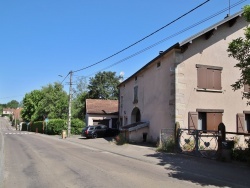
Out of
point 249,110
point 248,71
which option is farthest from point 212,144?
point 249,110

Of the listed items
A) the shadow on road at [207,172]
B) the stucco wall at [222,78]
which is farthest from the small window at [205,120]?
the shadow on road at [207,172]

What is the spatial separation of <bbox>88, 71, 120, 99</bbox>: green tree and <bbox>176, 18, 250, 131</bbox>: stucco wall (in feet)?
155

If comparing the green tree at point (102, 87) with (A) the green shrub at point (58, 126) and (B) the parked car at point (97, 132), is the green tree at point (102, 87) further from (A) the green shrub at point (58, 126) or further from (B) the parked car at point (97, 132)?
(B) the parked car at point (97, 132)

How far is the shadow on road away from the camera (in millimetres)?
9234

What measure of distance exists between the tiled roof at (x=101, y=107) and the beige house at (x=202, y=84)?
2039 centimetres

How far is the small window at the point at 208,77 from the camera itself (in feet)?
69.3

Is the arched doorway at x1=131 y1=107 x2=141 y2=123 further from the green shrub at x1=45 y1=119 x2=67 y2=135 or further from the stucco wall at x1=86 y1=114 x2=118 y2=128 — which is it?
the green shrub at x1=45 y1=119 x2=67 y2=135

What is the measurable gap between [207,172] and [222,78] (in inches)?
480

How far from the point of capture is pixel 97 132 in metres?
32.0

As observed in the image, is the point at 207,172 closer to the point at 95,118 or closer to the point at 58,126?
the point at 95,118

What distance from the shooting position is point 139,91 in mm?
28250

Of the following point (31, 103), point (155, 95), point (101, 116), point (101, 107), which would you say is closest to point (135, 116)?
point (155, 95)

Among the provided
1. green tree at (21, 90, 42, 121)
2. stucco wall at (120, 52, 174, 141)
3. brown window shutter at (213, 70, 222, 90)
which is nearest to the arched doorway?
stucco wall at (120, 52, 174, 141)

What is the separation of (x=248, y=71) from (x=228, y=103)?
1083 cm
